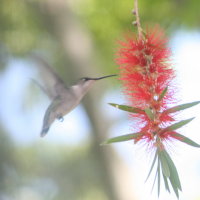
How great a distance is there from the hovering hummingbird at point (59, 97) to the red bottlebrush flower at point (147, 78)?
37 centimetres

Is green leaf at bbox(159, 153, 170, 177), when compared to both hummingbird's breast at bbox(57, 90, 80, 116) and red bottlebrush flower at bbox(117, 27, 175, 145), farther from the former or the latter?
hummingbird's breast at bbox(57, 90, 80, 116)

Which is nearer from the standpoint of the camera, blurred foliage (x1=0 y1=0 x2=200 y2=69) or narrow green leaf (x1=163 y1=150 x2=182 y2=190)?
narrow green leaf (x1=163 y1=150 x2=182 y2=190)

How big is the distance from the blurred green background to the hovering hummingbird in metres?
0.88

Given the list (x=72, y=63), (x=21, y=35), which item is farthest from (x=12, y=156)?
(x=21, y=35)

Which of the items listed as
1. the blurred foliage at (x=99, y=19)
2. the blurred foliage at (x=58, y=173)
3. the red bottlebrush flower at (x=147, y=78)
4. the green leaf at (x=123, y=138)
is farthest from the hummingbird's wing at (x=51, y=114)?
the blurred foliage at (x=58, y=173)

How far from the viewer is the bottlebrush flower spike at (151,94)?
0.94m

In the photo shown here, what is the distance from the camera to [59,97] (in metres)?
1.46

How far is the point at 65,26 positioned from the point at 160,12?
94 cm

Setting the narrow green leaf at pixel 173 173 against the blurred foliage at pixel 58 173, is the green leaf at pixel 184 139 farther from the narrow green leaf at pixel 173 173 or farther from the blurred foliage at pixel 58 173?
the blurred foliage at pixel 58 173

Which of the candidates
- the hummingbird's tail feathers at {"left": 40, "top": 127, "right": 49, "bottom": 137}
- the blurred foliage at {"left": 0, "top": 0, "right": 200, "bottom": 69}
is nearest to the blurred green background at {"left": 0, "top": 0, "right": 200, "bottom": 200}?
the blurred foliage at {"left": 0, "top": 0, "right": 200, "bottom": 69}

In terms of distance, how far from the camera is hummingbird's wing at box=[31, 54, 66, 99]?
1395mm

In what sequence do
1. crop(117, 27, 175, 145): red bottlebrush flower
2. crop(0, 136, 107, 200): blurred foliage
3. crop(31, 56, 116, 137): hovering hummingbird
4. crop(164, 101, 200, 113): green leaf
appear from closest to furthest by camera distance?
1. crop(164, 101, 200, 113): green leaf
2. crop(117, 27, 175, 145): red bottlebrush flower
3. crop(31, 56, 116, 137): hovering hummingbird
4. crop(0, 136, 107, 200): blurred foliage

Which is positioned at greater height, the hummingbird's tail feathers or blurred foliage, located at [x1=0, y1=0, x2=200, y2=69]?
blurred foliage, located at [x1=0, y1=0, x2=200, y2=69]

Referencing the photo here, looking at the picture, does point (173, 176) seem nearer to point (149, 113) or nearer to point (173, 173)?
point (173, 173)
